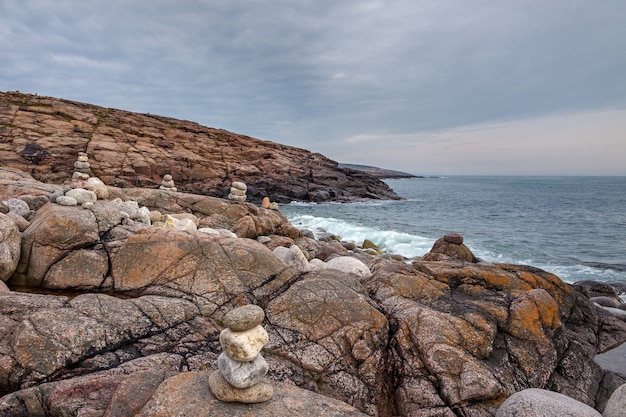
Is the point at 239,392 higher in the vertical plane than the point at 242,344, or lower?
lower

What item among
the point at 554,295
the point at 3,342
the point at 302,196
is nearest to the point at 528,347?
the point at 554,295

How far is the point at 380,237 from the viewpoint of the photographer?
34.4 m

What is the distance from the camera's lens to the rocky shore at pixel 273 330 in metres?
5.55

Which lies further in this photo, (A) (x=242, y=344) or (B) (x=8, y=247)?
(B) (x=8, y=247)

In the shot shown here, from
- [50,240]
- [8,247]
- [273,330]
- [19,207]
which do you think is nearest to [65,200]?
[19,207]

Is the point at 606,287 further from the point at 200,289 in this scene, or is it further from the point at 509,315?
the point at 200,289

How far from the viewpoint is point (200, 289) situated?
340 inches

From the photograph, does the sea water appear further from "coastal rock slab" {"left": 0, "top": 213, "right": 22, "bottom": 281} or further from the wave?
"coastal rock slab" {"left": 0, "top": 213, "right": 22, "bottom": 281}

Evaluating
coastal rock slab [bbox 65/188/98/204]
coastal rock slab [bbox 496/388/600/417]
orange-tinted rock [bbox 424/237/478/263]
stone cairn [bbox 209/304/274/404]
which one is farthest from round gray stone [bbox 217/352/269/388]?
orange-tinted rock [bbox 424/237/478/263]

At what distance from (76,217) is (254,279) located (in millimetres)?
5296

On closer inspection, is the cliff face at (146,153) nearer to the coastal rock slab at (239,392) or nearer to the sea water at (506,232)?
the sea water at (506,232)

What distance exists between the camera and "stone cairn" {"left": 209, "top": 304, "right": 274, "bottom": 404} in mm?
5141

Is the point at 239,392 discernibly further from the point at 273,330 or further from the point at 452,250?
the point at 452,250

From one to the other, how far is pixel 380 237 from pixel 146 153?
33222 mm
